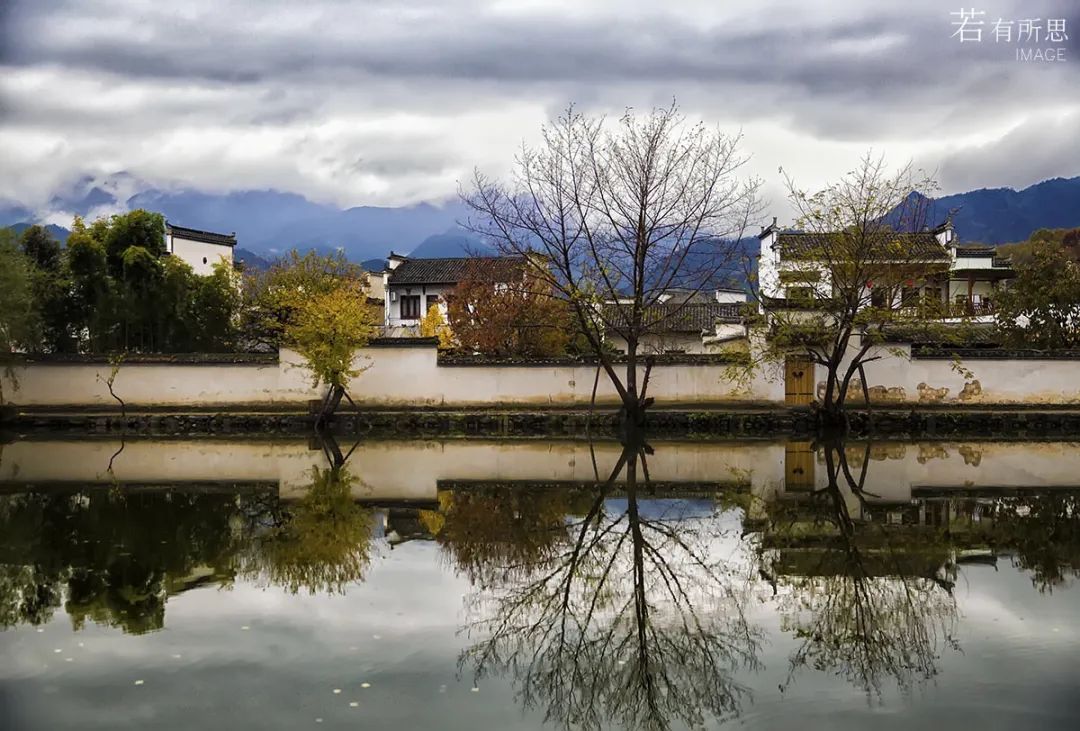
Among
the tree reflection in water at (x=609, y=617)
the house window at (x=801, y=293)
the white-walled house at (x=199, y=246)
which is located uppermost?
the white-walled house at (x=199, y=246)

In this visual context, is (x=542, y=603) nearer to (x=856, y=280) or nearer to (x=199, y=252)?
(x=856, y=280)

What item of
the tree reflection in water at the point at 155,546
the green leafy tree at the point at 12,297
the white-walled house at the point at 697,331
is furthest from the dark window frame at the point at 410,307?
the tree reflection in water at the point at 155,546

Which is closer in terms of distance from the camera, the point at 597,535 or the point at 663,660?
the point at 663,660

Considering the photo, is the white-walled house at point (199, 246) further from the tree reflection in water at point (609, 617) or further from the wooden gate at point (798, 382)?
the tree reflection in water at point (609, 617)

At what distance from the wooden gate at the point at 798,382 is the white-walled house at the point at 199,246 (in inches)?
1158

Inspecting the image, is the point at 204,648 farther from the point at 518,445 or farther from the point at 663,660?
the point at 518,445

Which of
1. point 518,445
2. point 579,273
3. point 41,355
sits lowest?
point 518,445

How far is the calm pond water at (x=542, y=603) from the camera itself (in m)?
6.30

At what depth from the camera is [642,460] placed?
758 inches

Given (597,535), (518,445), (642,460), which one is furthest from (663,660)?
(518,445)

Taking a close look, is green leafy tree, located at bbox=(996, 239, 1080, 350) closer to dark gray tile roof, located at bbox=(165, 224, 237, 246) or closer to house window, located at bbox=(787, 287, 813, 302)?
house window, located at bbox=(787, 287, 813, 302)

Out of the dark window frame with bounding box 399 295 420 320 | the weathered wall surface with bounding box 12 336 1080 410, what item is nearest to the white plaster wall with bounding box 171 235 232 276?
the dark window frame with bounding box 399 295 420 320

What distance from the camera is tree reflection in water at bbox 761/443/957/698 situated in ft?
23.3

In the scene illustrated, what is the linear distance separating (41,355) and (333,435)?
9.72 meters
